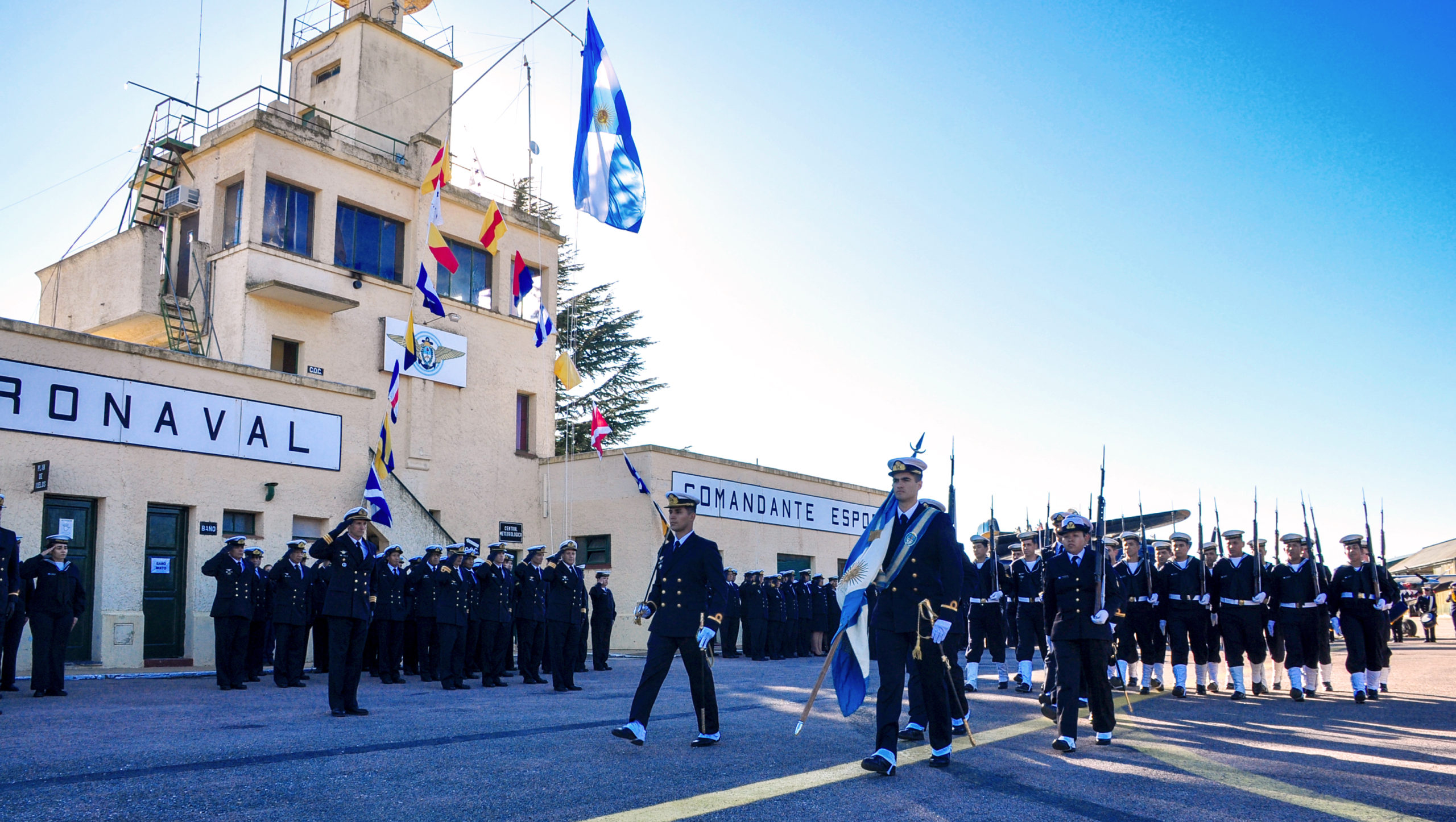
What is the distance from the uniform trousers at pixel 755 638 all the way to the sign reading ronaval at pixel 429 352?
9212 mm

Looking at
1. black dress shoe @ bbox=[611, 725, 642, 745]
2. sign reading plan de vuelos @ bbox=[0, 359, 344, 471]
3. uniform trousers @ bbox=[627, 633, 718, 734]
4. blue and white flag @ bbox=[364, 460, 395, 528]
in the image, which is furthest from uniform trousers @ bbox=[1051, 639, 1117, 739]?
sign reading plan de vuelos @ bbox=[0, 359, 344, 471]

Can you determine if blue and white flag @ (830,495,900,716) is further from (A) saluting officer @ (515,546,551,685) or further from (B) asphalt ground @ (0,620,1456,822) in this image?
(A) saluting officer @ (515,546,551,685)

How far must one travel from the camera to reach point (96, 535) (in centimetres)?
1634

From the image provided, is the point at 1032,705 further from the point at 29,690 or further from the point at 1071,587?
the point at 29,690

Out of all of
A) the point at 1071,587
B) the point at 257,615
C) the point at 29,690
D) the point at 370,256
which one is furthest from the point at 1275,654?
the point at 370,256

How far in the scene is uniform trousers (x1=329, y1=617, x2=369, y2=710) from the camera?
32.3 ft

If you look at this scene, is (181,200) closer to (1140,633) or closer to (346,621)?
(346,621)

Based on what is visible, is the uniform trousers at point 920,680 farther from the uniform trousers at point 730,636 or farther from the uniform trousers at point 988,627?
the uniform trousers at point 730,636

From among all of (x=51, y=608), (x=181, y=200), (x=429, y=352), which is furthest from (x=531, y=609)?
(x=181, y=200)

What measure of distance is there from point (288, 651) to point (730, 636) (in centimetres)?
1114

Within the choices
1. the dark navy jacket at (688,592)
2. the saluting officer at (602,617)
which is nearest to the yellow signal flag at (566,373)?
the saluting officer at (602,617)

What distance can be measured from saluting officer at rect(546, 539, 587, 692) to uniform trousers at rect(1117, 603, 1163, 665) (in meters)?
7.11

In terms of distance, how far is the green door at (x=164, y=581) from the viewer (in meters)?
17.1

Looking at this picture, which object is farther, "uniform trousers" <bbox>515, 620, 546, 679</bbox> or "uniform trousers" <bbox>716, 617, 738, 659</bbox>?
"uniform trousers" <bbox>716, 617, 738, 659</bbox>
